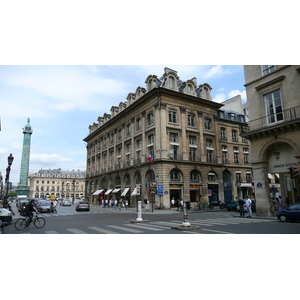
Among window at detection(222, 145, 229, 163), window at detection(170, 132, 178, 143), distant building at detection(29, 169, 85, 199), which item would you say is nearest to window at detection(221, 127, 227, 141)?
window at detection(222, 145, 229, 163)

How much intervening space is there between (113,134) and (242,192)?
27.6 metres

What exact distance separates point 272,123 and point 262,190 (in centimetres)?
551

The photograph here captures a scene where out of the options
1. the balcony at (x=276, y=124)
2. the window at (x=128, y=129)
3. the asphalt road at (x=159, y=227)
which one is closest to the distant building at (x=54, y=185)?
the window at (x=128, y=129)

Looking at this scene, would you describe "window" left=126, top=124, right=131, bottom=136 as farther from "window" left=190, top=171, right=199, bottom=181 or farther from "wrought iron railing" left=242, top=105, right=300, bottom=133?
"wrought iron railing" left=242, top=105, right=300, bottom=133

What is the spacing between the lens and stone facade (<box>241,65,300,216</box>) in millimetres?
18656

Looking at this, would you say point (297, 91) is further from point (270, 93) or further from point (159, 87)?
point (159, 87)

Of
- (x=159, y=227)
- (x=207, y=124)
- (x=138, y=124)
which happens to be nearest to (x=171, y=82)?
(x=138, y=124)

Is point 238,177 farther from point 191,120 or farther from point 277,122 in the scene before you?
point 277,122

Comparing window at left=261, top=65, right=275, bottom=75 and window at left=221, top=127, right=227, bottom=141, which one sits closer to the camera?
window at left=261, top=65, right=275, bottom=75

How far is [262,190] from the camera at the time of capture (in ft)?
68.0

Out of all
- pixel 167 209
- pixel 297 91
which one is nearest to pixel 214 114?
pixel 167 209

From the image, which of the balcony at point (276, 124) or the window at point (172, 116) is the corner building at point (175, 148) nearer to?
the window at point (172, 116)

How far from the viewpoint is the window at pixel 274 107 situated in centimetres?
1981

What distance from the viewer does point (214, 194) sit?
41562 mm
